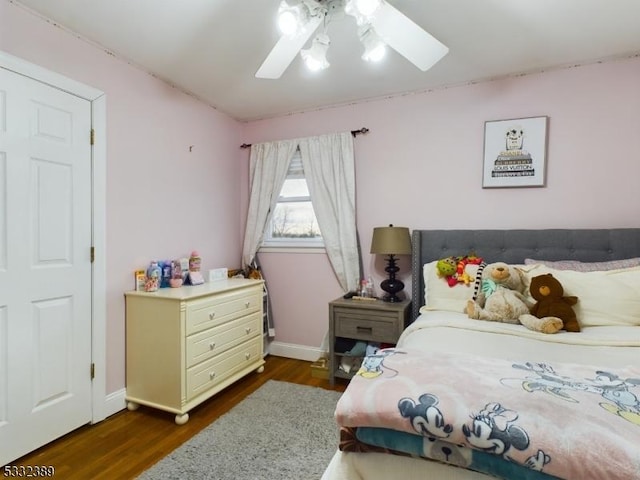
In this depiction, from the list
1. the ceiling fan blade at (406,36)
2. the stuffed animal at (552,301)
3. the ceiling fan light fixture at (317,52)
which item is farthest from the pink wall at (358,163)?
the ceiling fan light fixture at (317,52)

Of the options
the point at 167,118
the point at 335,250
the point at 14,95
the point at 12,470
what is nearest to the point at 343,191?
the point at 335,250

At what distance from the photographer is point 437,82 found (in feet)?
8.75

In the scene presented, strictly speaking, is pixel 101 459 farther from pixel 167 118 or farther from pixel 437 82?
pixel 437 82

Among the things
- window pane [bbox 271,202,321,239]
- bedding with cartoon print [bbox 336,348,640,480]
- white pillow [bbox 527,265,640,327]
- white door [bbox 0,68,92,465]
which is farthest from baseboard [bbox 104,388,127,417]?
white pillow [bbox 527,265,640,327]

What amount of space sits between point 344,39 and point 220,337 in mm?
2193

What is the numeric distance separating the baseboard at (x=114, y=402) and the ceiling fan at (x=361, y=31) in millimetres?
2299

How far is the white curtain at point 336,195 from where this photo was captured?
9.84 feet

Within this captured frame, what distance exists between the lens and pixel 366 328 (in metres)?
2.63

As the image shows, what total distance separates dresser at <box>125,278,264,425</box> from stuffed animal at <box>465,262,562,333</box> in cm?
173

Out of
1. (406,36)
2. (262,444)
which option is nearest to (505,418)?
(262,444)

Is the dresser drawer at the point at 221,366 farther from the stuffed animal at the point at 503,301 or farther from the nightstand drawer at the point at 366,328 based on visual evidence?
the stuffed animal at the point at 503,301

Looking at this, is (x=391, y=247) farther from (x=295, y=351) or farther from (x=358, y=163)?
(x=295, y=351)

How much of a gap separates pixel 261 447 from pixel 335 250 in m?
1.67

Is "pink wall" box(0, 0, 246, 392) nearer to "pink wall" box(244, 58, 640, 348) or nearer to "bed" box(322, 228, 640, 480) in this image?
"pink wall" box(244, 58, 640, 348)
